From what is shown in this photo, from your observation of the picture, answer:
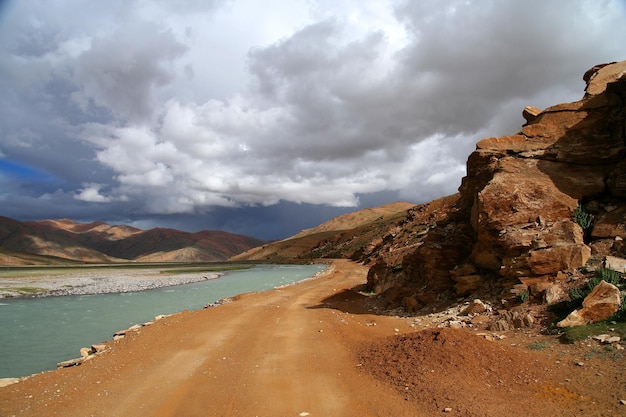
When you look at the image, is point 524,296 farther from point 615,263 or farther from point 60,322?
point 60,322

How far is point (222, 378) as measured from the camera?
884 cm

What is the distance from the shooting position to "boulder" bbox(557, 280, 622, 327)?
857cm

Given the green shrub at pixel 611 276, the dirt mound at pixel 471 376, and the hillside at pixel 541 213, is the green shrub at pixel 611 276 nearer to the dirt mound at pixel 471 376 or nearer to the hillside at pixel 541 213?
the hillside at pixel 541 213

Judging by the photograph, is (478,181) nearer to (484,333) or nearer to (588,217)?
(588,217)

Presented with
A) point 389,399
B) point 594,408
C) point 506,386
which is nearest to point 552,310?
point 506,386

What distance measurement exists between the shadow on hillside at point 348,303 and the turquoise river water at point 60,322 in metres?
10.5

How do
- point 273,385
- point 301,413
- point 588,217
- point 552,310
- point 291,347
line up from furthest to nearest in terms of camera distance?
point 588,217
point 291,347
point 552,310
point 273,385
point 301,413

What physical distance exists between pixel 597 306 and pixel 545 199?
5.27 meters

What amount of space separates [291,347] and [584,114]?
13.4 metres

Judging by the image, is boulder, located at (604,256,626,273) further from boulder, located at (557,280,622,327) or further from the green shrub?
boulder, located at (557,280,622,327)

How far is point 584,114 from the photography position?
14.3 meters

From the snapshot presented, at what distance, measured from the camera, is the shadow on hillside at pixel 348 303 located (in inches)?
744

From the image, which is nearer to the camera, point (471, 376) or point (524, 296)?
point (471, 376)

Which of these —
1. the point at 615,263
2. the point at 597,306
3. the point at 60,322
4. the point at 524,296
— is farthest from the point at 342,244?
the point at 597,306
